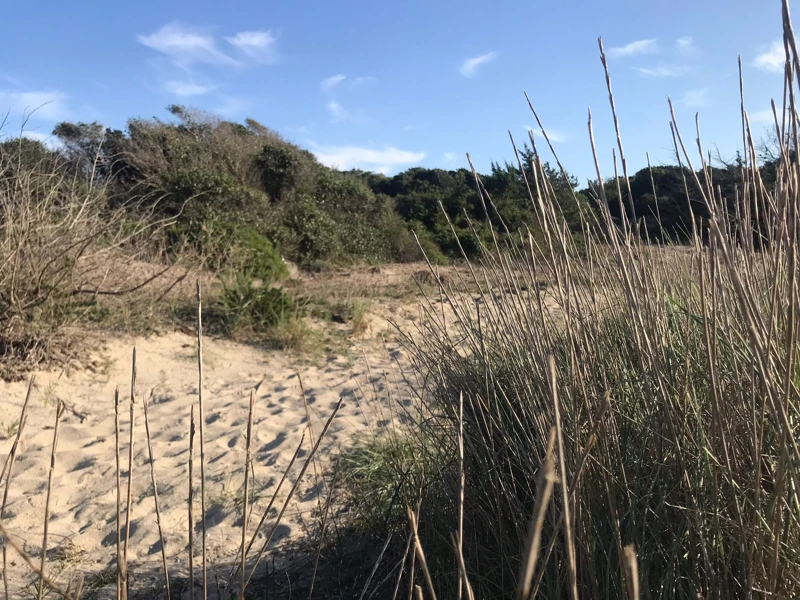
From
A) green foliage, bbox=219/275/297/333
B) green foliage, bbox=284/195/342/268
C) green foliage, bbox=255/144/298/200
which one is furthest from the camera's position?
green foliage, bbox=255/144/298/200

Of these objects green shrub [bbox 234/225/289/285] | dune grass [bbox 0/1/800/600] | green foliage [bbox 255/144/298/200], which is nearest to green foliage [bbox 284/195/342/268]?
green foliage [bbox 255/144/298/200]

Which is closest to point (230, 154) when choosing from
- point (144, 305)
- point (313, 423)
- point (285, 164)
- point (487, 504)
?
point (285, 164)

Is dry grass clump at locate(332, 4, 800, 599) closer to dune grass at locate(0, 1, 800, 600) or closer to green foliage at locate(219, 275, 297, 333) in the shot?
dune grass at locate(0, 1, 800, 600)

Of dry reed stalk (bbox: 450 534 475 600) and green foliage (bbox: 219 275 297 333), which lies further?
green foliage (bbox: 219 275 297 333)

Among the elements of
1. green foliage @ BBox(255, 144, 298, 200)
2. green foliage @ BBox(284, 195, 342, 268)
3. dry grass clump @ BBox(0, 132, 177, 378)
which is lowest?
dry grass clump @ BBox(0, 132, 177, 378)

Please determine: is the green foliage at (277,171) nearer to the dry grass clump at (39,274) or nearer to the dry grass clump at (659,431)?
the dry grass clump at (39,274)

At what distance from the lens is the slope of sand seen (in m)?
2.68

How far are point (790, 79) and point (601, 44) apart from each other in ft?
1.16

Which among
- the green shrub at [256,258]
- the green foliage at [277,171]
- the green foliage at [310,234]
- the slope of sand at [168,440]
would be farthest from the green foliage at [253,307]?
the green foliage at [277,171]

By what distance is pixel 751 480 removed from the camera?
1132 mm

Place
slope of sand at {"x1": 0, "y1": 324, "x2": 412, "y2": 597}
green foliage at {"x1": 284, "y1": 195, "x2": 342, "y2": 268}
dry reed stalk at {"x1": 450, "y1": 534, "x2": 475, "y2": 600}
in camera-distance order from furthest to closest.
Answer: green foliage at {"x1": 284, "y1": 195, "x2": 342, "y2": 268}, slope of sand at {"x1": 0, "y1": 324, "x2": 412, "y2": 597}, dry reed stalk at {"x1": 450, "y1": 534, "x2": 475, "y2": 600}

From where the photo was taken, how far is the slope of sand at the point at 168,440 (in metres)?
2.68

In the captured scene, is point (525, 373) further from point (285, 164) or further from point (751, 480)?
point (285, 164)

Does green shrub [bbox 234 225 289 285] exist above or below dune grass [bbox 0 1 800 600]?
above
